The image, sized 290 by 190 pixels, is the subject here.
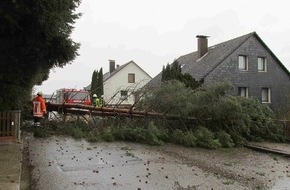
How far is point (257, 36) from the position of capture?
31984 mm

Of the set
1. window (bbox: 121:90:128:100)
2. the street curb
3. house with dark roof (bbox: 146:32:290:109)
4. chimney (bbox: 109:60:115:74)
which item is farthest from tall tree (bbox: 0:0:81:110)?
chimney (bbox: 109:60:115:74)

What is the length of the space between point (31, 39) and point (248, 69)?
25809mm

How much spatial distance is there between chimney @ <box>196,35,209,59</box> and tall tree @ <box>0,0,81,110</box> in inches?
992

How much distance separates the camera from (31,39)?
8922mm

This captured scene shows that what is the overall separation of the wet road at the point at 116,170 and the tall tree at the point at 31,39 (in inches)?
89.4

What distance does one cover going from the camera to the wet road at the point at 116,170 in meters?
7.30

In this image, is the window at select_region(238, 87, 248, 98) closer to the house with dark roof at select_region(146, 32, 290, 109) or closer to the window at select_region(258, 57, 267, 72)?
the house with dark roof at select_region(146, 32, 290, 109)

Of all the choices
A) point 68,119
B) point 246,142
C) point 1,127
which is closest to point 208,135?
point 246,142

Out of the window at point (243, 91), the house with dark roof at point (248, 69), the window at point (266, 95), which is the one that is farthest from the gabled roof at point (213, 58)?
the window at point (243, 91)

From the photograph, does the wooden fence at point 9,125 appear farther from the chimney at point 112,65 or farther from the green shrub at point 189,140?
the chimney at point 112,65

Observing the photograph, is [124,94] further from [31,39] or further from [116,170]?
[116,170]

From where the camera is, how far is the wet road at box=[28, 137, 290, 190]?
7.30 metres

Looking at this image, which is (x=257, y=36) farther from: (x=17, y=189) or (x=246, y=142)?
(x=17, y=189)

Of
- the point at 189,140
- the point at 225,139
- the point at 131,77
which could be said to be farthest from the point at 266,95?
the point at 131,77
